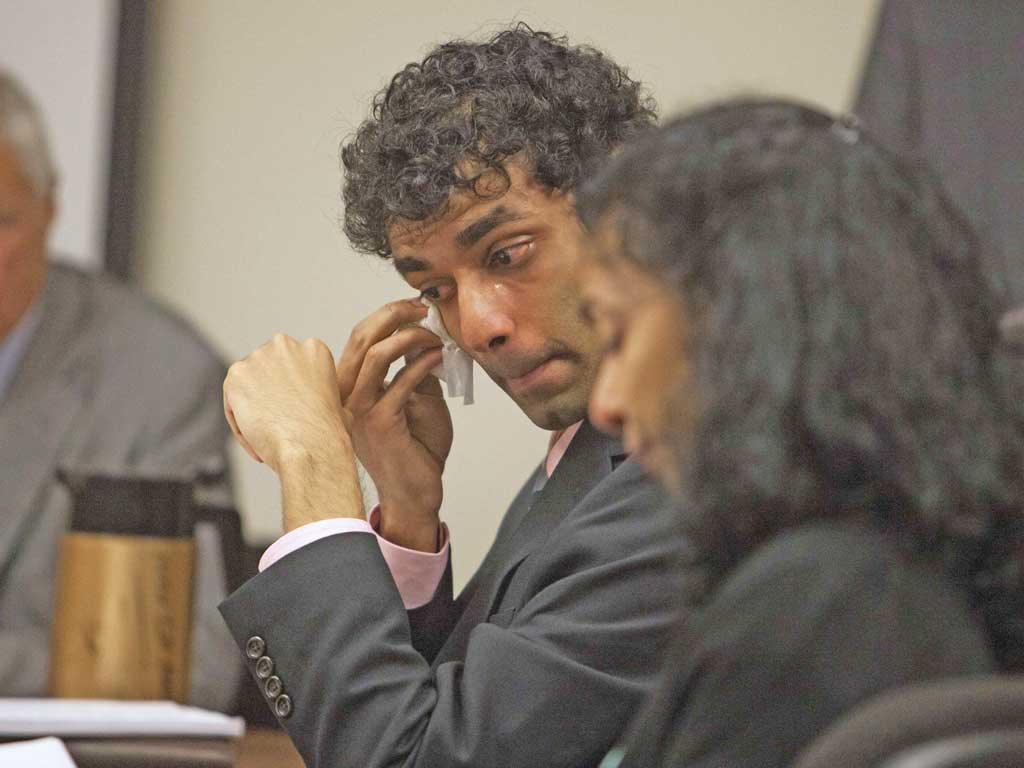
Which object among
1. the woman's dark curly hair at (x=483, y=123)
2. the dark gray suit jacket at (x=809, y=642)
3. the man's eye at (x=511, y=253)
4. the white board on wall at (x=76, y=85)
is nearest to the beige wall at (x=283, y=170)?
the white board on wall at (x=76, y=85)

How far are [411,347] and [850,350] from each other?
1016mm

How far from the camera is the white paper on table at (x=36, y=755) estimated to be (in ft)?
3.75

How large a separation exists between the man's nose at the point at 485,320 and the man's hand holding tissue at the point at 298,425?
0.54 ft

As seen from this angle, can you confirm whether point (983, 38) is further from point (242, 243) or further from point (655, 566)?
point (242, 243)

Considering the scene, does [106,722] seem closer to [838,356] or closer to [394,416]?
[394,416]

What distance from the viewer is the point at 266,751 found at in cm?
219

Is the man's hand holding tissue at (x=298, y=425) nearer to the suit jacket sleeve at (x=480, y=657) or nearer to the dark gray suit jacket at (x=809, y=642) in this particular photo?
the suit jacket sleeve at (x=480, y=657)

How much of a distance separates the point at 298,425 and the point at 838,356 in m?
0.84

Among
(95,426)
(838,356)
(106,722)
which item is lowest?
(95,426)

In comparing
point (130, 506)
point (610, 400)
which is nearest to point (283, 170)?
point (130, 506)

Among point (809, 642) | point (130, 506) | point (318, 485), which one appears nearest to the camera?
point (809, 642)

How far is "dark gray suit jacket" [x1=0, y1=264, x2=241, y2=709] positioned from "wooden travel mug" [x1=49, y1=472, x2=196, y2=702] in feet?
0.70

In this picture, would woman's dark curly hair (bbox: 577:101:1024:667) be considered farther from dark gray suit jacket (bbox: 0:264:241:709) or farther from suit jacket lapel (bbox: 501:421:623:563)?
dark gray suit jacket (bbox: 0:264:241:709)

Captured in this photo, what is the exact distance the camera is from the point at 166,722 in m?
1.37
